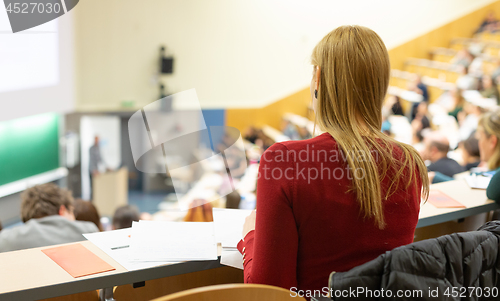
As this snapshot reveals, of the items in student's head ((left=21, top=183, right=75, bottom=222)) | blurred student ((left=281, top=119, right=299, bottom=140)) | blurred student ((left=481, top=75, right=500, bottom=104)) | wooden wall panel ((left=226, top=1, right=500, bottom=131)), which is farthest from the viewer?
wooden wall panel ((left=226, top=1, right=500, bottom=131))

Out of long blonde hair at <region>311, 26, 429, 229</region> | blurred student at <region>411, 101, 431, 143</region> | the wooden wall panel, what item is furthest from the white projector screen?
long blonde hair at <region>311, 26, 429, 229</region>

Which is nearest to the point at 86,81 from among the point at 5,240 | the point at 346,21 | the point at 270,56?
the point at 270,56

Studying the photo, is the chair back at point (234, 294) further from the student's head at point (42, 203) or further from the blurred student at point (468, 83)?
the blurred student at point (468, 83)

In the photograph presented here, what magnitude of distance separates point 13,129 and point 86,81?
163 cm

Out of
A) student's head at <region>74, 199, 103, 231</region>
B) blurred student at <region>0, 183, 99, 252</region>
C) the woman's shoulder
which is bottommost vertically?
student's head at <region>74, 199, 103, 231</region>

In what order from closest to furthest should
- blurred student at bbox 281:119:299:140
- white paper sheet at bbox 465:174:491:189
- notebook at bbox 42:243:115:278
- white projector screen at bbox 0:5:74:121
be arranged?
notebook at bbox 42:243:115:278 < white paper sheet at bbox 465:174:491:189 < white projector screen at bbox 0:5:74:121 < blurred student at bbox 281:119:299:140

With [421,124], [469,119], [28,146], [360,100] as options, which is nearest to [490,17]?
[421,124]

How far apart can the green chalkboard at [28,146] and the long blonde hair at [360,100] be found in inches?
294

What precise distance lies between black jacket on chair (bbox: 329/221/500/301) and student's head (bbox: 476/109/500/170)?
181 centimetres

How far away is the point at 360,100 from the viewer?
930 mm

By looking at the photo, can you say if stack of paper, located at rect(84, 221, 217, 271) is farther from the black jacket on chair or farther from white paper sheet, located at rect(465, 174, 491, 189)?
white paper sheet, located at rect(465, 174, 491, 189)

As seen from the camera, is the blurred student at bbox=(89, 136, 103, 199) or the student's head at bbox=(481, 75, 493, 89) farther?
the blurred student at bbox=(89, 136, 103, 199)

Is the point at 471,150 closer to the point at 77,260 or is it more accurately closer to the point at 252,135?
the point at 77,260

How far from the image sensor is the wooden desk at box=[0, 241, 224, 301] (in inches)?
36.8
